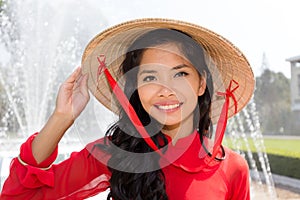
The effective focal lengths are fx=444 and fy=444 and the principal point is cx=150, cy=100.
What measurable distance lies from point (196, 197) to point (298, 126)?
90.4 feet

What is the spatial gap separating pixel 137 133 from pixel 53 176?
308mm

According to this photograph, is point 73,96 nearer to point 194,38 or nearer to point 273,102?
point 194,38

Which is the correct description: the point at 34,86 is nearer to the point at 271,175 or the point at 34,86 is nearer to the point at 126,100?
the point at 271,175

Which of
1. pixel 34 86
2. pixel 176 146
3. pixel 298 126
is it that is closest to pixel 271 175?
pixel 34 86

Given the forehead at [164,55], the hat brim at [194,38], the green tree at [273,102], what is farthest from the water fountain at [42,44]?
the green tree at [273,102]

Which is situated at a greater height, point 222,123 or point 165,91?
point 165,91

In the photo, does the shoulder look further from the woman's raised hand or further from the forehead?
the woman's raised hand

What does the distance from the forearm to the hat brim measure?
24cm

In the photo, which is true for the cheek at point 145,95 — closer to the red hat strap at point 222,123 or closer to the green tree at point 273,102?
the red hat strap at point 222,123

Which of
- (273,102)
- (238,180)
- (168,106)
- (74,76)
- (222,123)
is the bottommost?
(273,102)

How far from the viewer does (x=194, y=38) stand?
148 centimetres

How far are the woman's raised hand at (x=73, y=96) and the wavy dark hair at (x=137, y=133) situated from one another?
150 mm

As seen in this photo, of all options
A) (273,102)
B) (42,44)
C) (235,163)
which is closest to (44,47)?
(42,44)

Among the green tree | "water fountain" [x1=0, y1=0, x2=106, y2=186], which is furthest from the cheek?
the green tree
